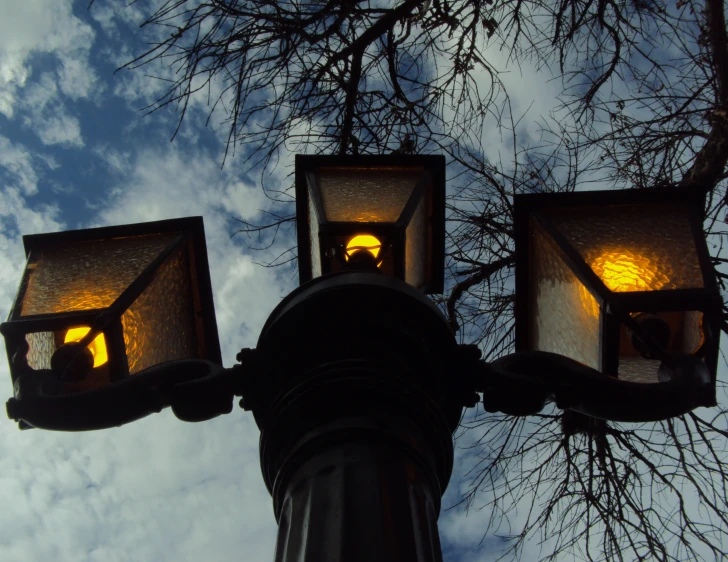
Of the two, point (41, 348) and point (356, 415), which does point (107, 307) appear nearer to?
point (41, 348)

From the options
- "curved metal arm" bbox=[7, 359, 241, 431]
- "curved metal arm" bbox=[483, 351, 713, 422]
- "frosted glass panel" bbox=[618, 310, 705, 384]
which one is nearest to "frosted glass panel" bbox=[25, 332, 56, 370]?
"curved metal arm" bbox=[7, 359, 241, 431]

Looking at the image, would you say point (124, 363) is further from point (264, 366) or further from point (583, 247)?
point (583, 247)

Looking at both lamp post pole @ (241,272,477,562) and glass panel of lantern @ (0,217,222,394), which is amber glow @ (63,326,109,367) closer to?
glass panel of lantern @ (0,217,222,394)

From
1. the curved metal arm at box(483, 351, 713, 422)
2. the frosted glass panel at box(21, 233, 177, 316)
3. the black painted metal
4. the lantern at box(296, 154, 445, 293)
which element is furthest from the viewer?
the lantern at box(296, 154, 445, 293)

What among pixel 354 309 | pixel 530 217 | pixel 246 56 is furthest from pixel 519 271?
pixel 246 56

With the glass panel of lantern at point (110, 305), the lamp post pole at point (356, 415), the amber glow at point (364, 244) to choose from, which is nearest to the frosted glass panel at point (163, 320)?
the glass panel of lantern at point (110, 305)

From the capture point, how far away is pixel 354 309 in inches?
68.8

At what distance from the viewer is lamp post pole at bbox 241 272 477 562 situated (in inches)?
51.4

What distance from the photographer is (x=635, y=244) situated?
2.02 metres

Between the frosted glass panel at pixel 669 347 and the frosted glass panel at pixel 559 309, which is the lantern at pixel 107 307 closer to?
the frosted glass panel at pixel 559 309

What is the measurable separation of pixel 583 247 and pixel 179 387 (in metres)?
1.18

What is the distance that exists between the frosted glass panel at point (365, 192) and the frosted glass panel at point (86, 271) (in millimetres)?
551

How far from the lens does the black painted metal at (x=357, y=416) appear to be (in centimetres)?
131

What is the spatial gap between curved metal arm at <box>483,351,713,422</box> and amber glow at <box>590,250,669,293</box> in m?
0.23
